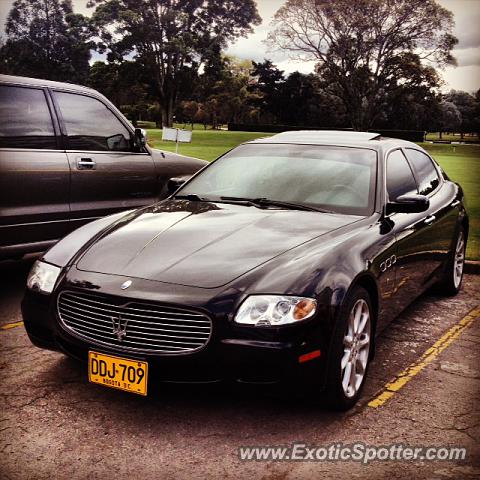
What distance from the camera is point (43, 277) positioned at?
3662 millimetres

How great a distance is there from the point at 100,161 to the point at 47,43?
32313 millimetres

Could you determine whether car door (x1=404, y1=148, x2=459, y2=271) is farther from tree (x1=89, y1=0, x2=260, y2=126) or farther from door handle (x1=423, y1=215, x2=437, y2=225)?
tree (x1=89, y1=0, x2=260, y2=126)

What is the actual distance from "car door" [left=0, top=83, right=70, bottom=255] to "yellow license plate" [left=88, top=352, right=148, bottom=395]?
241 cm

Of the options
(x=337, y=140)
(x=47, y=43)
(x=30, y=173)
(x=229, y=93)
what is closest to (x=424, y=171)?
(x=337, y=140)

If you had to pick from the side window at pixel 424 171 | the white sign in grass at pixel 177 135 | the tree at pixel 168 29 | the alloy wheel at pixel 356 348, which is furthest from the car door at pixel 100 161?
the tree at pixel 168 29

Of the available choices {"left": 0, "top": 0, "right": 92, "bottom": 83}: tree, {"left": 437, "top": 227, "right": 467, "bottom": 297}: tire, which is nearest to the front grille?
{"left": 437, "top": 227, "right": 467, "bottom": 297}: tire

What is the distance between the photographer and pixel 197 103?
61781 mm

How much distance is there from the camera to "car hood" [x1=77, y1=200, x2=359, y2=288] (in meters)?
3.34

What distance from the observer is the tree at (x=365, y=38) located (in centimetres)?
4050

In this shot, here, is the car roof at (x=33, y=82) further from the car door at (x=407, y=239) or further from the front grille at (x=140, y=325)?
the car door at (x=407, y=239)

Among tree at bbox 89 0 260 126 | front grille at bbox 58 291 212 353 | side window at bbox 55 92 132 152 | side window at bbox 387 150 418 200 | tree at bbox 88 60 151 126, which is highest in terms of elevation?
tree at bbox 89 0 260 126

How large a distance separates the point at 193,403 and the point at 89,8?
4068 centimetres

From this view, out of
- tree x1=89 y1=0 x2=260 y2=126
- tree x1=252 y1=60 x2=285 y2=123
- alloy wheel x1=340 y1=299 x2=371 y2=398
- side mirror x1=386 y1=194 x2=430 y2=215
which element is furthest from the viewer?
tree x1=252 y1=60 x2=285 y2=123

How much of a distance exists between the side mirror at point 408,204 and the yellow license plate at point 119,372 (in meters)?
2.00
